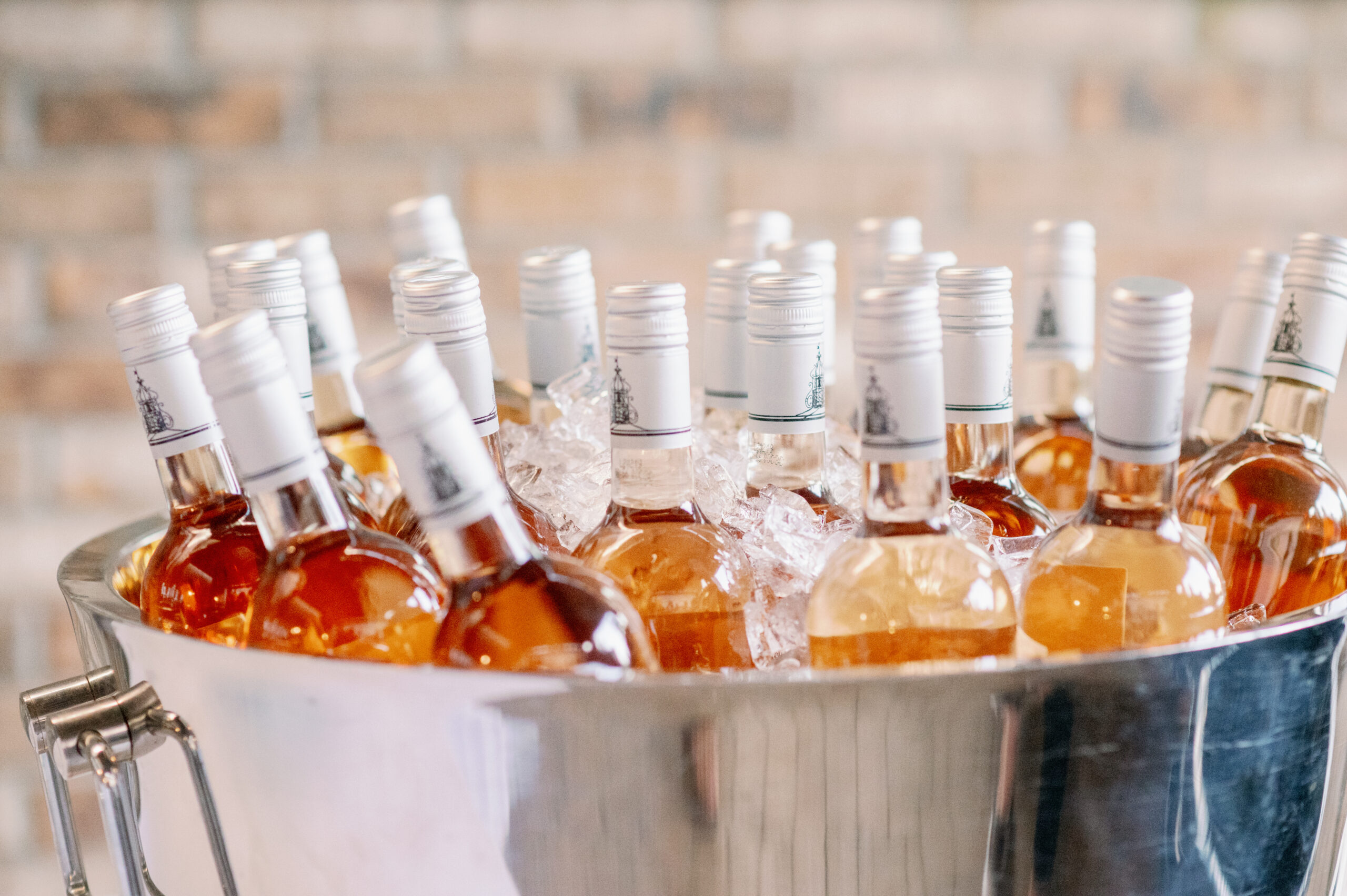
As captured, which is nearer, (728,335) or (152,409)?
(152,409)

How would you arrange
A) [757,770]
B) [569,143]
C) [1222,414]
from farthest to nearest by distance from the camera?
[569,143]
[1222,414]
[757,770]

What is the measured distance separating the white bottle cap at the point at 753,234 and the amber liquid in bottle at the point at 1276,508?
0.32 metres

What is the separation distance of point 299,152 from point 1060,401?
3.05 feet

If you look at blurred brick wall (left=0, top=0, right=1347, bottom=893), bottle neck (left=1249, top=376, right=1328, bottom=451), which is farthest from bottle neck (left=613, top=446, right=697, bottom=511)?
blurred brick wall (left=0, top=0, right=1347, bottom=893)

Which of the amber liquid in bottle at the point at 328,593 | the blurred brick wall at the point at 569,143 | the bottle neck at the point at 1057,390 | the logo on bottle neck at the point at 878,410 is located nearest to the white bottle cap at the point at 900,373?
the logo on bottle neck at the point at 878,410

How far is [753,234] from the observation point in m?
0.78

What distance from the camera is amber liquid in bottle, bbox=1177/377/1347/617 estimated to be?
1.82 ft

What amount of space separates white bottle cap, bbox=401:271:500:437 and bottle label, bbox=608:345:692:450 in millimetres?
71

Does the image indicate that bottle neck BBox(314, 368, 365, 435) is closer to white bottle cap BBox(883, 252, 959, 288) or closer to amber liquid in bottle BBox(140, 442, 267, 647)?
amber liquid in bottle BBox(140, 442, 267, 647)

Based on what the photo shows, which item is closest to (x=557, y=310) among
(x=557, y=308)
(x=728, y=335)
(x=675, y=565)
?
(x=557, y=308)

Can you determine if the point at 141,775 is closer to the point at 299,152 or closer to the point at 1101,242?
the point at 299,152

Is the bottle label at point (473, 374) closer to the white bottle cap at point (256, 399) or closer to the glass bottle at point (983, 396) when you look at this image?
the white bottle cap at point (256, 399)

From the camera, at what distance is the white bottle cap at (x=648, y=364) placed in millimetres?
479

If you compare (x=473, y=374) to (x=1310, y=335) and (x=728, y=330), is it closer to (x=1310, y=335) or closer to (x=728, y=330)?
(x=728, y=330)
